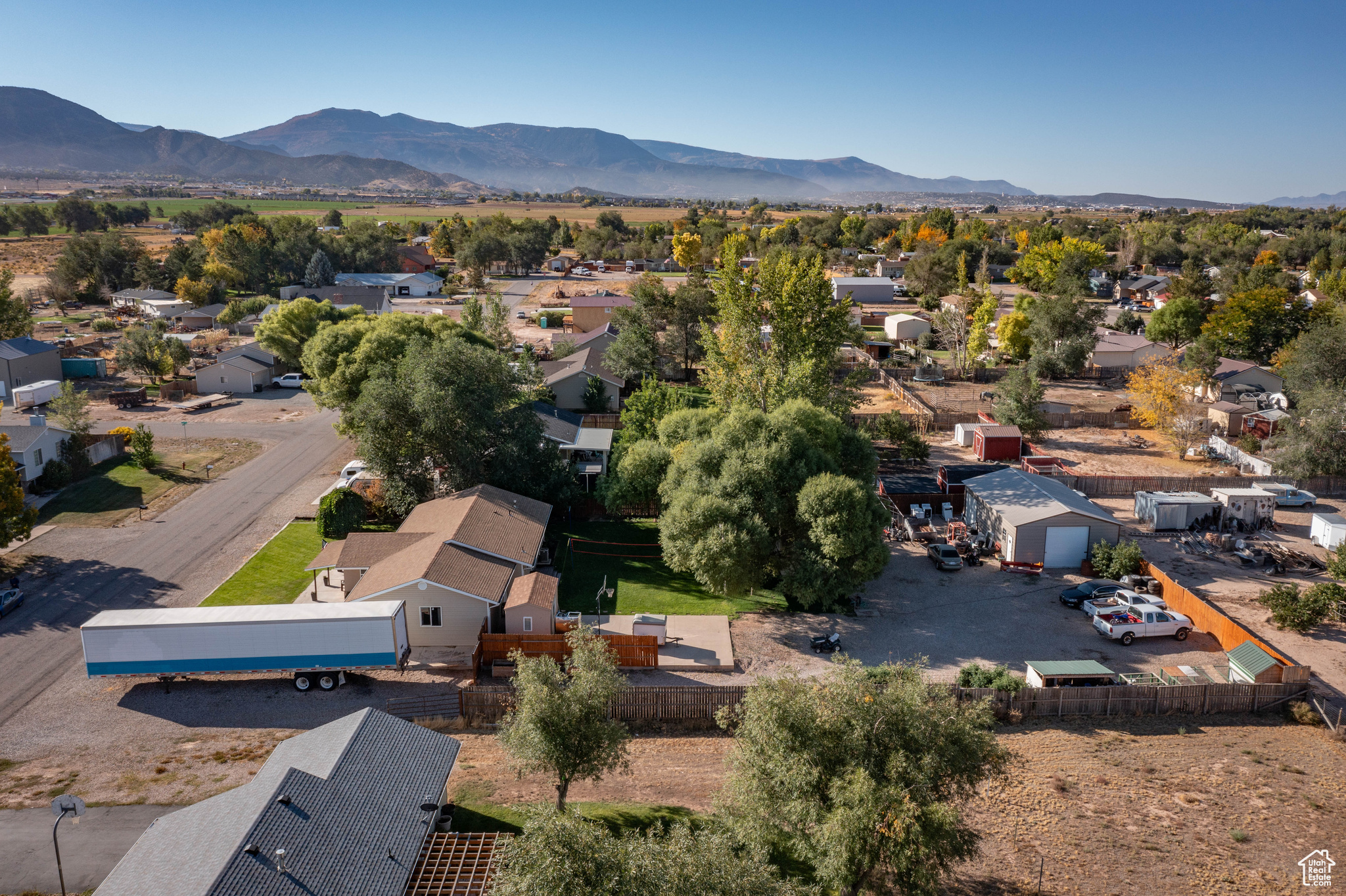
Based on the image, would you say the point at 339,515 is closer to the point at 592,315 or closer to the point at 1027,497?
the point at 1027,497

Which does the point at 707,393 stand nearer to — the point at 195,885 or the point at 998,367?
the point at 998,367

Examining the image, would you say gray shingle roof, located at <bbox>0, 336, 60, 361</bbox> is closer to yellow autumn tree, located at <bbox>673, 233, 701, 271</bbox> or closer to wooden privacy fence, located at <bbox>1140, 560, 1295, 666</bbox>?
wooden privacy fence, located at <bbox>1140, 560, 1295, 666</bbox>

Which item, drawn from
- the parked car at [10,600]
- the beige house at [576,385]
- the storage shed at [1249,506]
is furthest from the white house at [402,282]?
the storage shed at [1249,506]

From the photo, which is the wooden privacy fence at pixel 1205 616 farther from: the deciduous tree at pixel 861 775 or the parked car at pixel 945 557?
the deciduous tree at pixel 861 775

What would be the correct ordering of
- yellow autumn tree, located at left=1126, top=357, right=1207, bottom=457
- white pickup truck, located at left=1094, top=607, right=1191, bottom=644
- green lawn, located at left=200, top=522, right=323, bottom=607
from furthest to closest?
yellow autumn tree, located at left=1126, top=357, right=1207, bottom=457, green lawn, located at left=200, top=522, right=323, bottom=607, white pickup truck, located at left=1094, top=607, right=1191, bottom=644

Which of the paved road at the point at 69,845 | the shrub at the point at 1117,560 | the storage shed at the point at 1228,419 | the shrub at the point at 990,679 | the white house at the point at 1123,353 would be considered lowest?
the paved road at the point at 69,845

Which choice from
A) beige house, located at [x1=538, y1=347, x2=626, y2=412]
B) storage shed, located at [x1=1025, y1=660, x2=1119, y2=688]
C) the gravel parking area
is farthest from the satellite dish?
beige house, located at [x1=538, y1=347, x2=626, y2=412]
